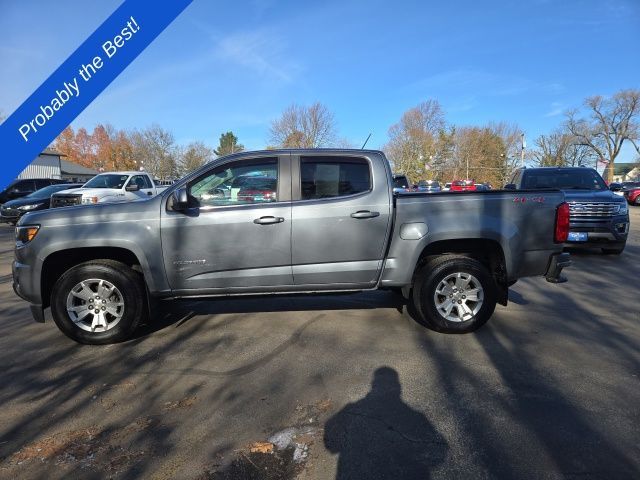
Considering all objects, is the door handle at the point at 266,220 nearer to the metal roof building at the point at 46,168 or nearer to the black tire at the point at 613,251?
the black tire at the point at 613,251

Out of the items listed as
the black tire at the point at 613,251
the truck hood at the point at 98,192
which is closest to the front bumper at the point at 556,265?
the black tire at the point at 613,251

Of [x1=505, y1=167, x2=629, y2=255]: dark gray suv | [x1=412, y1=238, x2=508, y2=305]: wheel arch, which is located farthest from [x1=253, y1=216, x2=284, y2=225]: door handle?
[x1=505, y1=167, x2=629, y2=255]: dark gray suv

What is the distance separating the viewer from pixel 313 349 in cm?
439

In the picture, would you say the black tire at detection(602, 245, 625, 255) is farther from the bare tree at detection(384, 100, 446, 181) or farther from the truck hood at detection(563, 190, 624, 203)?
the bare tree at detection(384, 100, 446, 181)

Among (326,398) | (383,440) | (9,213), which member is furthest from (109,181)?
(383,440)

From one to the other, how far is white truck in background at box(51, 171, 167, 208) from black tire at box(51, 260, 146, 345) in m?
8.77

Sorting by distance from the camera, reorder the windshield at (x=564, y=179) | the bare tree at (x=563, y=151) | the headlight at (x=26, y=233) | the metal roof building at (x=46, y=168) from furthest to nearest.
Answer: the bare tree at (x=563, y=151)
the metal roof building at (x=46, y=168)
the windshield at (x=564, y=179)
the headlight at (x=26, y=233)

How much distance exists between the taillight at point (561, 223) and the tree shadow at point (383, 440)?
2663 millimetres

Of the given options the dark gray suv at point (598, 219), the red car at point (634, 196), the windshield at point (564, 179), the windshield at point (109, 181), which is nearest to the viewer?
the dark gray suv at point (598, 219)

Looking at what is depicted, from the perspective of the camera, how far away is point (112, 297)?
459 cm

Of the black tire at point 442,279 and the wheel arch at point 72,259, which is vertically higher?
the wheel arch at point 72,259

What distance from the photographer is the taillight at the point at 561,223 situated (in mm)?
4695

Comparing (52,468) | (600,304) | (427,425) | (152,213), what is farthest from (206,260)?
(600,304)

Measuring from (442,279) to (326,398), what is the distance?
2.01 meters
